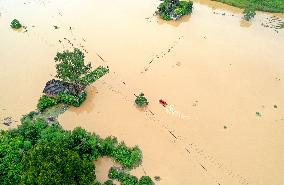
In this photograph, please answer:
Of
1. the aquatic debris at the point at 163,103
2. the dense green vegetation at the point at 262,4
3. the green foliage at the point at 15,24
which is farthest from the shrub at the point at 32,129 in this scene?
the dense green vegetation at the point at 262,4

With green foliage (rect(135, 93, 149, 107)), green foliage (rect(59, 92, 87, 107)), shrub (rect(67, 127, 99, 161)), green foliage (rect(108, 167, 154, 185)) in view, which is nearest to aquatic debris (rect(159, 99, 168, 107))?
green foliage (rect(135, 93, 149, 107))

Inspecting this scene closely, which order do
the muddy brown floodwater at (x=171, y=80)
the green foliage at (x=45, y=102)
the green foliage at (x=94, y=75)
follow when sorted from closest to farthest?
the muddy brown floodwater at (x=171, y=80) < the green foliage at (x=45, y=102) < the green foliage at (x=94, y=75)

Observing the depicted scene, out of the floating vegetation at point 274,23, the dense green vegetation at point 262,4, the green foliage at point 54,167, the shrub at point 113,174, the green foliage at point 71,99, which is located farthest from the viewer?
the dense green vegetation at point 262,4

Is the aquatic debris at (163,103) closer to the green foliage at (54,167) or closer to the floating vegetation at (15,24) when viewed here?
the green foliage at (54,167)

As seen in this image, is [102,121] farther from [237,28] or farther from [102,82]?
[237,28]

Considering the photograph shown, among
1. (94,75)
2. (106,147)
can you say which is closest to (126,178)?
(106,147)

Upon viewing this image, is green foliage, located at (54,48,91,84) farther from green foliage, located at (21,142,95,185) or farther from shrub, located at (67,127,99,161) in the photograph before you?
green foliage, located at (21,142,95,185)
